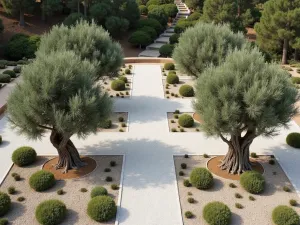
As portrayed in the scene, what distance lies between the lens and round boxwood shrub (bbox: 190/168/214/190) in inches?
641

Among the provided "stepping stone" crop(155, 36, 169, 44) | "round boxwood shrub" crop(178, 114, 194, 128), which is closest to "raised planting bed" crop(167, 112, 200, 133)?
"round boxwood shrub" crop(178, 114, 194, 128)

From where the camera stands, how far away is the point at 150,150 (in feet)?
66.4

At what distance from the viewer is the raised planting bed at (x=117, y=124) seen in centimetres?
2284

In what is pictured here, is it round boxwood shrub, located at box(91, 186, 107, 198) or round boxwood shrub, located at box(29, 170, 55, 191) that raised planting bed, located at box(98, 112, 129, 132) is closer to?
round boxwood shrub, located at box(29, 170, 55, 191)

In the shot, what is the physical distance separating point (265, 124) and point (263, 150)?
528 centimetres

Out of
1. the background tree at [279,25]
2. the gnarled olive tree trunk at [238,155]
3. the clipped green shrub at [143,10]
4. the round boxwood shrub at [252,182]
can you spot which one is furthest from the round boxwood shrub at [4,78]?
the clipped green shrub at [143,10]

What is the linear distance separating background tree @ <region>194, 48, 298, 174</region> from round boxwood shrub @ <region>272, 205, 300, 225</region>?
11.6 feet

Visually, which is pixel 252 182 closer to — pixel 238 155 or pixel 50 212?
pixel 238 155

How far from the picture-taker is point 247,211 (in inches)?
591

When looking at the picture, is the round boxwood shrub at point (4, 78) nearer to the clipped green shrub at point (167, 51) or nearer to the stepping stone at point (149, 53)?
the clipped green shrub at point (167, 51)

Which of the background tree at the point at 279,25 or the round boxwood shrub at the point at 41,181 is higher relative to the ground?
the background tree at the point at 279,25

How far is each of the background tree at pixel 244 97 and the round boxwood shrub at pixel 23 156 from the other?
8.89m

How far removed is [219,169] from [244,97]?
4.57 m

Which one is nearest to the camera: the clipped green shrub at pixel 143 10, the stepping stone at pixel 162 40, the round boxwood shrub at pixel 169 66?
the round boxwood shrub at pixel 169 66
